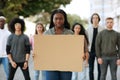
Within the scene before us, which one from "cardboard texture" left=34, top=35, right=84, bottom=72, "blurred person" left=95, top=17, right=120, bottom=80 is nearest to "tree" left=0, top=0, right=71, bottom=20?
"blurred person" left=95, top=17, right=120, bottom=80

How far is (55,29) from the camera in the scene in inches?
246

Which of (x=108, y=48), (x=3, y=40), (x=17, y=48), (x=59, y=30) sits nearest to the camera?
(x=59, y=30)

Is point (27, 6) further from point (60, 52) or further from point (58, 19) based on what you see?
point (60, 52)

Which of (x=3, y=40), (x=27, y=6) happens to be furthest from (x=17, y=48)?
(x=27, y=6)

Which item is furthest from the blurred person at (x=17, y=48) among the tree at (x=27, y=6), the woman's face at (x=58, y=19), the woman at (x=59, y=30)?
the tree at (x=27, y=6)

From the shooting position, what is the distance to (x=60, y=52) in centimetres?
607

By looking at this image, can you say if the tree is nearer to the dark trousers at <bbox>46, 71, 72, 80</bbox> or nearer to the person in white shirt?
the person in white shirt

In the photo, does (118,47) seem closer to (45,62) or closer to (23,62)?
(23,62)

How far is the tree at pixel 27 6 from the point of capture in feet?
85.9

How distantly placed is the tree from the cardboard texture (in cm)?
2011

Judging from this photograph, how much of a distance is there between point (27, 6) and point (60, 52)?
80.8 ft

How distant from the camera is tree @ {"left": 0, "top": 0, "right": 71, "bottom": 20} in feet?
85.9

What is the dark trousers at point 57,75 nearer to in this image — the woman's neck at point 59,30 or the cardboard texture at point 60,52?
the cardboard texture at point 60,52

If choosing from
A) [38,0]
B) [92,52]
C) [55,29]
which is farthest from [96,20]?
[38,0]
